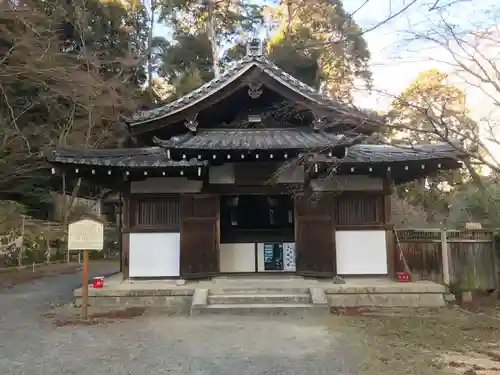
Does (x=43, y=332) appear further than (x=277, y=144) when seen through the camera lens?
No

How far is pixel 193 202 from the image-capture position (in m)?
10.5

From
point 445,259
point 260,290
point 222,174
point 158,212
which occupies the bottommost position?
point 260,290

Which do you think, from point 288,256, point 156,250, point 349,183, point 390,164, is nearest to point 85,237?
point 156,250

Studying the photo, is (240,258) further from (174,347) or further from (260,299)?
(174,347)

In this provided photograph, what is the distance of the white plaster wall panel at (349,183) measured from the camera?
10523mm

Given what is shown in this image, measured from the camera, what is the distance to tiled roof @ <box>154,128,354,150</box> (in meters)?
9.33

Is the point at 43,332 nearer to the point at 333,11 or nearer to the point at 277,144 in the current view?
the point at 277,144

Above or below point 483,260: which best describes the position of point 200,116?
above

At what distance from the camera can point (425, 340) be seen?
6.71m

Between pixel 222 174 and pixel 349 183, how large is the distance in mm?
2991

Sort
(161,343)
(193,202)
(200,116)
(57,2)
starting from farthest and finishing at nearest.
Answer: (57,2) < (200,116) < (193,202) < (161,343)

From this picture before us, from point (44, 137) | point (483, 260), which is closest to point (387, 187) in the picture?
point (483, 260)

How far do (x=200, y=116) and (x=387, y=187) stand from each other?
4843 mm

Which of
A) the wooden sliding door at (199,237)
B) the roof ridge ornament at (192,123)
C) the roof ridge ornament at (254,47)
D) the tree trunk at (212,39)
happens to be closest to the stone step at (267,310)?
the wooden sliding door at (199,237)
